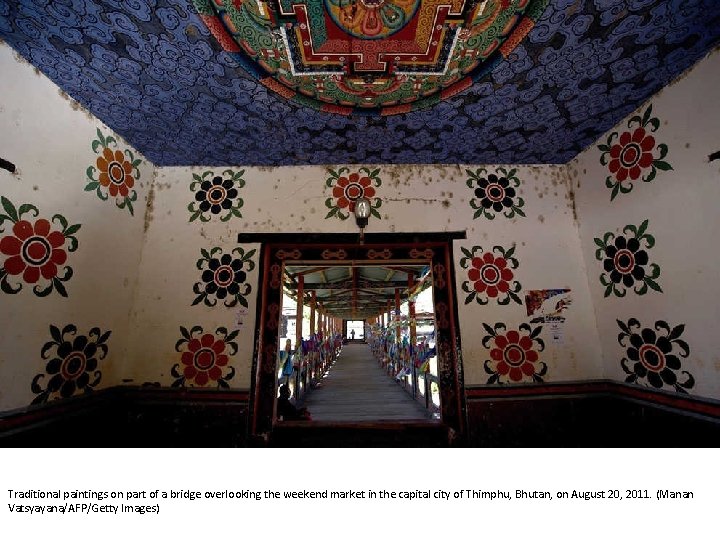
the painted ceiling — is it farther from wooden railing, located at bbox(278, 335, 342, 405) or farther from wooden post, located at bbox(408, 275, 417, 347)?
wooden post, located at bbox(408, 275, 417, 347)

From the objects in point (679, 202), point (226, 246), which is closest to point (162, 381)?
point (226, 246)

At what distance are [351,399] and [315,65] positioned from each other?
5.54 metres

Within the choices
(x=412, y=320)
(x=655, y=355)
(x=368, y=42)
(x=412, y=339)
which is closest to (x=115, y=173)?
(x=368, y=42)

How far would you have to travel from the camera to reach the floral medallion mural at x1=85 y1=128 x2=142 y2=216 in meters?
2.16

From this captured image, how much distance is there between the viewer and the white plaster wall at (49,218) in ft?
5.33

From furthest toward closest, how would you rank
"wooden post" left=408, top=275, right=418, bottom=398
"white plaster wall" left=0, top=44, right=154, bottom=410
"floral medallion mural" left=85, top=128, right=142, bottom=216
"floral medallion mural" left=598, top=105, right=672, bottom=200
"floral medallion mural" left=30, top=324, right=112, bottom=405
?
"wooden post" left=408, top=275, right=418, bottom=398 → "floral medallion mural" left=85, top=128, right=142, bottom=216 → "floral medallion mural" left=598, top=105, right=672, bottom=200 → "floral medallion mural" left=30, top=324, right=112, bottom=405 → "white plaster wall" left=0, top=44, right=154, bottom=410

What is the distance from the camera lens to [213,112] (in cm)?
207

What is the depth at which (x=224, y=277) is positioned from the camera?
2.54 m

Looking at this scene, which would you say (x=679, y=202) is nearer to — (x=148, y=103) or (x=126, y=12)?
(x=126, y=12)

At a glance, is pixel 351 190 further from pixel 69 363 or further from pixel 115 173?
pixel 69 363

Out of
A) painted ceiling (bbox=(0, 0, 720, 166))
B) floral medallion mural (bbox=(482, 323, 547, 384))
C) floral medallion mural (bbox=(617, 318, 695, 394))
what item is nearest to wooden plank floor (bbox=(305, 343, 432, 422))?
floral medallion mural (bbox=(482, 323, 547, 384))

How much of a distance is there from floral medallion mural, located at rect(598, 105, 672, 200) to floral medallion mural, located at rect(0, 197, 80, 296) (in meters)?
4.18

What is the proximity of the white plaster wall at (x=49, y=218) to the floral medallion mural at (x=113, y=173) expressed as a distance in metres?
0.06

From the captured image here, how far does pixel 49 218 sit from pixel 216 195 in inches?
46.0
